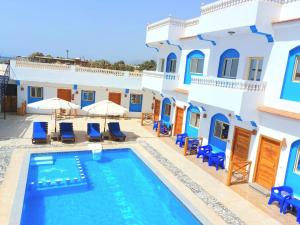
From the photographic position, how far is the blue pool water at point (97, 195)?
402 inches

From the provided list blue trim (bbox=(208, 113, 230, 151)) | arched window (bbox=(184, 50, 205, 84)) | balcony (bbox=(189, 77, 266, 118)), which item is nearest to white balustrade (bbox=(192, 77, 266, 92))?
balcony (bbox=(189, 77, 266, 118))

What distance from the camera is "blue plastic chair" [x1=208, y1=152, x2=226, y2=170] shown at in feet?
50.2

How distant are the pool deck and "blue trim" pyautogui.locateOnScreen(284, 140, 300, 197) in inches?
44.9

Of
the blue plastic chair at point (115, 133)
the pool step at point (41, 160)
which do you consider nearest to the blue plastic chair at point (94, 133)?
the blue plastic chair at point (115, 133)

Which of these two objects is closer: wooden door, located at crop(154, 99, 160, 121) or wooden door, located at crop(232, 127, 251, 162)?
wooden door, located at crop(232, 127, 251, 162)

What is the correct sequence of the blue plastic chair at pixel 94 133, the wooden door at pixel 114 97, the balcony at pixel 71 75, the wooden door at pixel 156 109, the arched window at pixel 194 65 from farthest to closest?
the wooden door at pixel 114 97 < the wooden door at pixel 156 109 < the balcony at pixel 71 75 < the blue plastic chair at pixel 94 133 < the arched window at pixel 194 65

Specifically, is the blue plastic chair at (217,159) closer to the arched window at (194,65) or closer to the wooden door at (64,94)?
the arched window at (194,65)

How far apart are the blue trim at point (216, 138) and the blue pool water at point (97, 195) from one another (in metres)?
4.56

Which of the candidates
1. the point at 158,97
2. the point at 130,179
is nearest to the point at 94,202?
the point at 130,179

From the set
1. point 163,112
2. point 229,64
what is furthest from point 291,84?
point 163,112

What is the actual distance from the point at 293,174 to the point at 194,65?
10.1 m

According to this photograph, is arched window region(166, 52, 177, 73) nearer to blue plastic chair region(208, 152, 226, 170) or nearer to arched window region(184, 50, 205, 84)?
arched window region(184, 50, 205, 84)

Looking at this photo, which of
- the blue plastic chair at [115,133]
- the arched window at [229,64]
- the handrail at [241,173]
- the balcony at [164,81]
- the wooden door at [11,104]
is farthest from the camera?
the wooden door at [11,104]

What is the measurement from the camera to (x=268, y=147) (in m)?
12.6
